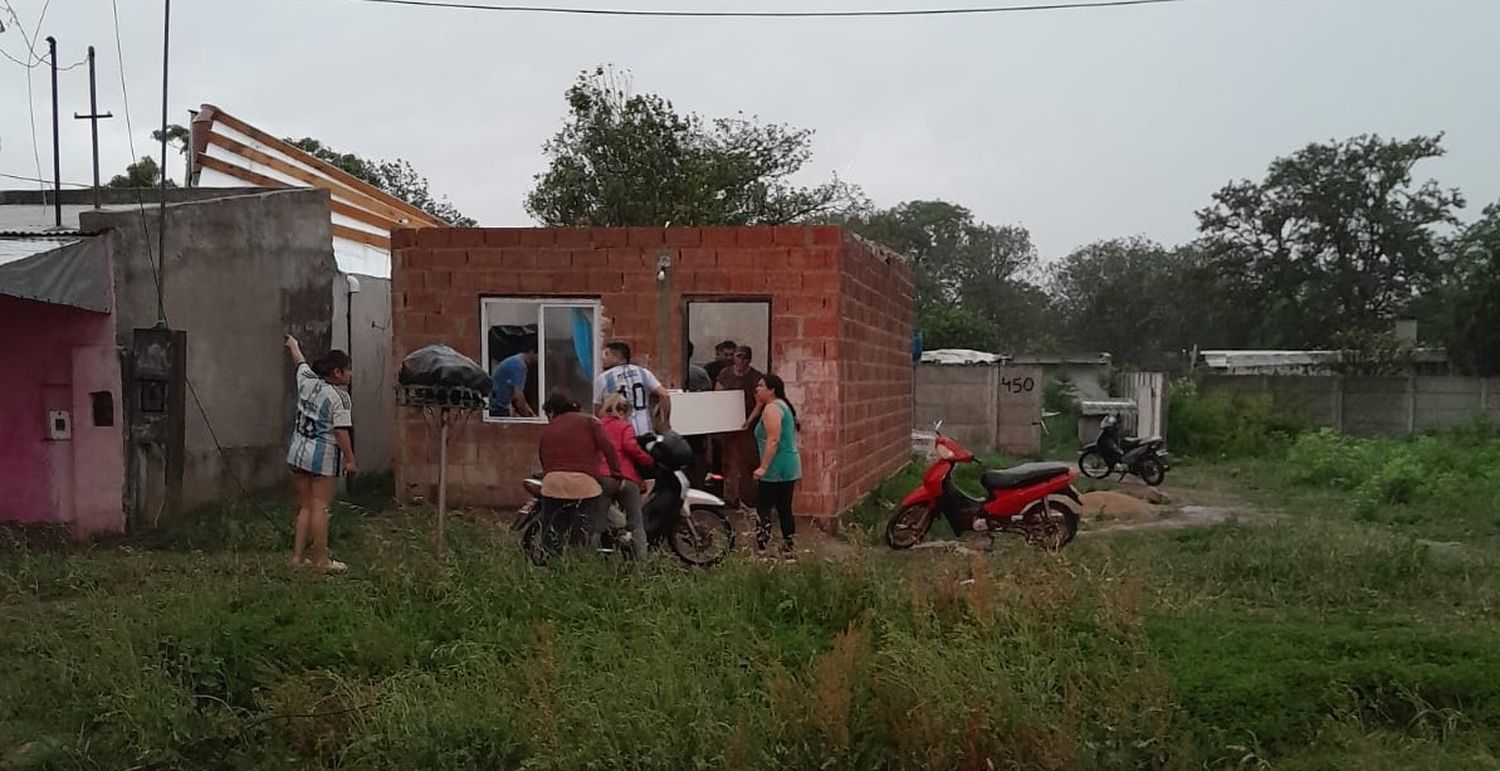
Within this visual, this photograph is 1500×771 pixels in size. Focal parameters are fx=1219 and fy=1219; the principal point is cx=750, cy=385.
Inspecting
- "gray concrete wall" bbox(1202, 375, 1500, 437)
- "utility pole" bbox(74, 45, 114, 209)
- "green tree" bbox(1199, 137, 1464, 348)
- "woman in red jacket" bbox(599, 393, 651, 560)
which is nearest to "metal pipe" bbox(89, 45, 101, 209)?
"utility pole" bbox(74, 45, 114, 209)

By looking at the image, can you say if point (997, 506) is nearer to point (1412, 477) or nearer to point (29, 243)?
point (1412, 477)

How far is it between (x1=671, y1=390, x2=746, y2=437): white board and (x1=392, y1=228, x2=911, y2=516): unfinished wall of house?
51cm

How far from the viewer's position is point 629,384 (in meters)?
9.48

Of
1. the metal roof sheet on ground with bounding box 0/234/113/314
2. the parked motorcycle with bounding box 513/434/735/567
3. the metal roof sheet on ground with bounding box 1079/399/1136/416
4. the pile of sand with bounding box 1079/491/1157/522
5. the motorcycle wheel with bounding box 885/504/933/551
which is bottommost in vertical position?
the pile of sand with bounding box 1079/491/1157/522

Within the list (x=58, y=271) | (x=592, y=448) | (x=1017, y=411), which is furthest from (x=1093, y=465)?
(x=58, y=271)

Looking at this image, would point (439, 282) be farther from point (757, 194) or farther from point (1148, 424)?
point (757, 194)

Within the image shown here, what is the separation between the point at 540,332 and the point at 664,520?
323cm

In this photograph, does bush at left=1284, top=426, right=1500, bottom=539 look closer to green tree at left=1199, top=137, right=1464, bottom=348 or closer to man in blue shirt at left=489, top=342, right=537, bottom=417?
man in blue shirt at left=489, top=342, right=537, bottom=417

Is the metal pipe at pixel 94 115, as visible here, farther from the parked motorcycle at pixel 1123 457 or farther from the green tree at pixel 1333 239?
the green tree at pixel 1333 239

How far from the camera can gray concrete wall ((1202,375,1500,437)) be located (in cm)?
2211

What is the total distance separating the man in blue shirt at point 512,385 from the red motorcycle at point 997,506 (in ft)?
11.9

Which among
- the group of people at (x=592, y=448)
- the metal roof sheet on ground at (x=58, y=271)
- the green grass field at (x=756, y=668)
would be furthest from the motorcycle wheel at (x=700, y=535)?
the metal roof sheet on ground at (x=58, y=271)

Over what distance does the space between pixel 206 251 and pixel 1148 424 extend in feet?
48.9

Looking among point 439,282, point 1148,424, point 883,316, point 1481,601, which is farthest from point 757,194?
point 1481,601
